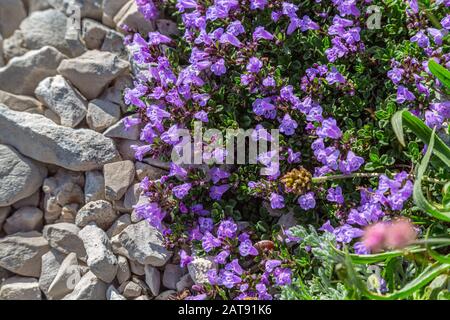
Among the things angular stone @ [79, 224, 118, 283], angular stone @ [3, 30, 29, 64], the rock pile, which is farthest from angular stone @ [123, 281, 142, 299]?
angular stone @ [3, 30, 29, 64]

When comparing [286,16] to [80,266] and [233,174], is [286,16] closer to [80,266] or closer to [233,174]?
[233,174]

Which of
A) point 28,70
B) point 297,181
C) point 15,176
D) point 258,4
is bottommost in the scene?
point 15,176

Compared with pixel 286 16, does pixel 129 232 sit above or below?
below

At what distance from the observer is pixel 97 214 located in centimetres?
378

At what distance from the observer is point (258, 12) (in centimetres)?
373

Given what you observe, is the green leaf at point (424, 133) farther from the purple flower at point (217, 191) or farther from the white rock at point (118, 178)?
the white rock at point (118, 178)

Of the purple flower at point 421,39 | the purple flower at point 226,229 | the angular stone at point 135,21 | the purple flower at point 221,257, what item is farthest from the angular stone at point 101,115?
the purple flower at point 421,39

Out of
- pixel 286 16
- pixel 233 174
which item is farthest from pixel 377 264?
pixel 286 16

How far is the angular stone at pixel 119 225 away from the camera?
3766mm

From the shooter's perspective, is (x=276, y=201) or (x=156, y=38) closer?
(x=276, y=201)

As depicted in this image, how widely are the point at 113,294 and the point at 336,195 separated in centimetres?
138

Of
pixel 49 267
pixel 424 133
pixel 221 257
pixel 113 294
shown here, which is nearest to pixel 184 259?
pixel 221 257

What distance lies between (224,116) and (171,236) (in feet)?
2.49

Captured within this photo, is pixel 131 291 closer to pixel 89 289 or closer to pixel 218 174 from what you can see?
pixel 89 289
